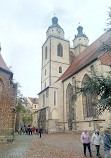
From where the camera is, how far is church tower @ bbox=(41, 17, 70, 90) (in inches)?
1266

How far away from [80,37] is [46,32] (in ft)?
29.6

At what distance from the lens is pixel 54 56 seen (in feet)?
109

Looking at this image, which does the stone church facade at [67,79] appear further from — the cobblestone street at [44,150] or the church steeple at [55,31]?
the cobblestone street at [44,150]

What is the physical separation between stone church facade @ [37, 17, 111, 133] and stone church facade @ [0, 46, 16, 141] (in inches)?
222

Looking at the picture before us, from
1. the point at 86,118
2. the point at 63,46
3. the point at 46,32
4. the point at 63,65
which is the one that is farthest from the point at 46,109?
the point at 46,32

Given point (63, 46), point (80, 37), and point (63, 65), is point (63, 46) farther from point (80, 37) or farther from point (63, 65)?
point (80, 37)

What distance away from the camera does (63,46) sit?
116 ft

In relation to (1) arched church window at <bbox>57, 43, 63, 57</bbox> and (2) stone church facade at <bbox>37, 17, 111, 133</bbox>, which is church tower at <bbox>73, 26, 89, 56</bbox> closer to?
(2) stone church facade at <bbox>37, 17, 111, 133</bbox>

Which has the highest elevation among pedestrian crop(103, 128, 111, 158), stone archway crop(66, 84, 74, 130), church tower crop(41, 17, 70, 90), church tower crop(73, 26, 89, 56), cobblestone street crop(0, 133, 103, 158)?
church tower crop(73, 26, 89, 56)

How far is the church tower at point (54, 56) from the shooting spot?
105 ft

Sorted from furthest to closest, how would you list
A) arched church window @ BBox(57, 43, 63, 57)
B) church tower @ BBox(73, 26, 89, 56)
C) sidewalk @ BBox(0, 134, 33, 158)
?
church tower @ BBox(73, 26, 89, 56), arched church window @ BBox(57, 43, 63, 57), sidewalk @ BBox(0, 134, 33, 158)

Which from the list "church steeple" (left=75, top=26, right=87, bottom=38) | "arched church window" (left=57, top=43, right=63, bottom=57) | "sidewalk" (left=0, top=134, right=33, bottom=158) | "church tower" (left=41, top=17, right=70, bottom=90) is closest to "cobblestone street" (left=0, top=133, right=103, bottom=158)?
"sidewalk" (left=0, top=134, right=33, bottom=158)

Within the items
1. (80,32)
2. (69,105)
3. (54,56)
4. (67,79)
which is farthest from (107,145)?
(80,32)

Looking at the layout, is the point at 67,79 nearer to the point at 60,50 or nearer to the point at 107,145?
the point at 60,50
